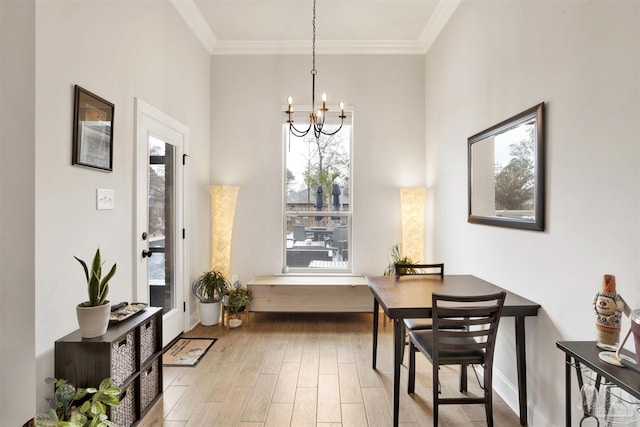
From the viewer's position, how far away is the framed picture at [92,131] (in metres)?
1.89

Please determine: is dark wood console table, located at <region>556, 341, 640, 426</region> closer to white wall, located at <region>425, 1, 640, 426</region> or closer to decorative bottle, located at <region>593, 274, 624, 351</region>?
decorative bottle, located at <region>593, 274, 624, 351</region>

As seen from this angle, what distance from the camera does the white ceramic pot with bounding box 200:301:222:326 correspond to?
12.2ft

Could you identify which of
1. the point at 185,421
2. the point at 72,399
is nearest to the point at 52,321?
the point at 72,399

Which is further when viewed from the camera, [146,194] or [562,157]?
[146,194]

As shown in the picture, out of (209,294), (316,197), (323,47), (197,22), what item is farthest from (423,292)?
(197,22)

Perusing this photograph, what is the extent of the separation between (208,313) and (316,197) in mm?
1892

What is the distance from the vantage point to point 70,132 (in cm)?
185

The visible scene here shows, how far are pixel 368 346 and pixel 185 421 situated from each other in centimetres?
175

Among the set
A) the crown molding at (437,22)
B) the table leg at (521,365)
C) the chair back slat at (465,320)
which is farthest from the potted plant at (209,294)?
the crown molding at (437,22)

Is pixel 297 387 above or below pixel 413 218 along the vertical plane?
below

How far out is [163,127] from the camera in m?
3.00

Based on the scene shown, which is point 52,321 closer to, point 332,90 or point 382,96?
point 332,90

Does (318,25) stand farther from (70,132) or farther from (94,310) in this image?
(94,310)

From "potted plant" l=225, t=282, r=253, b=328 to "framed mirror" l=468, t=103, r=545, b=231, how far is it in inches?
97.8
